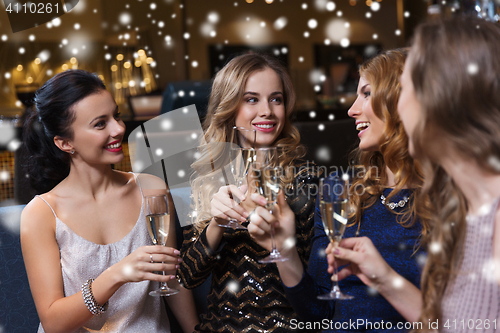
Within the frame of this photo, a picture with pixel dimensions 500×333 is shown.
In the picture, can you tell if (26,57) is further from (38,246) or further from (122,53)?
(38,246)

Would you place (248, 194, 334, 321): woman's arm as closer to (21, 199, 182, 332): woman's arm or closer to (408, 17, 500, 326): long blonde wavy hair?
(21, 199, 182, 332): woman's arm

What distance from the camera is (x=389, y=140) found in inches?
52.6

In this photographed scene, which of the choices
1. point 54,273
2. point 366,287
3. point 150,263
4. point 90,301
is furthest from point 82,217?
point 366,287

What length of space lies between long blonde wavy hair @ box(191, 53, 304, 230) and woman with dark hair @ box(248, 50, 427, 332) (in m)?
0.32

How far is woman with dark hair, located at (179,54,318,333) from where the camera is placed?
140 cm

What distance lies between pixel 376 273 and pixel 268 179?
30 cm

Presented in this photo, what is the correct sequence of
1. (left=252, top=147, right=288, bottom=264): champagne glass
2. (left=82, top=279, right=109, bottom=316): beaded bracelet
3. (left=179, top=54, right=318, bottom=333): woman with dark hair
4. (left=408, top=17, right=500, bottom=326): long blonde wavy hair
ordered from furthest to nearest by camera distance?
1. (left=179, top=54, right=318, bottom=333): woman with dark hair
2. (left=82, top=279, right=109, bottom=316): beaded bracelet
3. (left=252, top=147, right=288, bottom=264): champagne glass
4. (left=408, top=17, right=500, bottom=326): long blonde wavy hair

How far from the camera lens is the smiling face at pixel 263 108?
1639 millimetres

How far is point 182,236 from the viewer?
Answer: 1737 mm

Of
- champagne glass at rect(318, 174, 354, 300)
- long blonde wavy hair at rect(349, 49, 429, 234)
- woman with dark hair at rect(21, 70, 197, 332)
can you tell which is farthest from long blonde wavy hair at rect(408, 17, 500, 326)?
woman with dark hair at rect(21, 70, 197, 332)

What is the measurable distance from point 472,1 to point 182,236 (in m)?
2.28

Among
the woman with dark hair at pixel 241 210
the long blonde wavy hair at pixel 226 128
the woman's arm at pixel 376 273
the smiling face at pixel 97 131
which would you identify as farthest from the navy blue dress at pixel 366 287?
the smiling face at pixel 97 131

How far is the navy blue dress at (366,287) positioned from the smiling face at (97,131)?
2.36 ft

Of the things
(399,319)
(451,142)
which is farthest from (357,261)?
(399,319)
